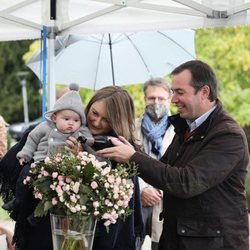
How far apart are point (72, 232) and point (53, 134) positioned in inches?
24.7

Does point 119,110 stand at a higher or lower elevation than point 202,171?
higher

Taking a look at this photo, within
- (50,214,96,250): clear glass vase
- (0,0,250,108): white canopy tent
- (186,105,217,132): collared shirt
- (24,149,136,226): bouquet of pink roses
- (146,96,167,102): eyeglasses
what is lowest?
(50,214,96,250): clear glass vase

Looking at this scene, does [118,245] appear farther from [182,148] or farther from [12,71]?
[12,71]

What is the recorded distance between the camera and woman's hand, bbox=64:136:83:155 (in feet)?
11.4

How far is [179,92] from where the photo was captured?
140 inches

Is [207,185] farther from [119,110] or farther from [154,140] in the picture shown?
[154,140]

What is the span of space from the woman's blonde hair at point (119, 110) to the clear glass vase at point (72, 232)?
55cm

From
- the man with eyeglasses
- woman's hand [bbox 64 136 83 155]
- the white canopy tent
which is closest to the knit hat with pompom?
woman's hand [bbox 64 136 83 155]

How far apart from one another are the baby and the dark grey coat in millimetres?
422

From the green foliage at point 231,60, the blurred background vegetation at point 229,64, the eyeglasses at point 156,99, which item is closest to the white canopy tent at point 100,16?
the eyeglasses at point 156,99

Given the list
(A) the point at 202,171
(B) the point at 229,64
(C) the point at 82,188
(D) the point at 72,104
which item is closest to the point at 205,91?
(A) the point at 202,171

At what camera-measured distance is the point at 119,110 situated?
3.60m

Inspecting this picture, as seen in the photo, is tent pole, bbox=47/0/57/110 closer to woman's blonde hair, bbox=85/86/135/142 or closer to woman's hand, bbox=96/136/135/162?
woman's blonde hair, bbox=85/86/135/142

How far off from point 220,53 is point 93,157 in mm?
12624
